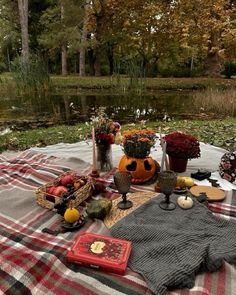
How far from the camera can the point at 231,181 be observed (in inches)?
87.5

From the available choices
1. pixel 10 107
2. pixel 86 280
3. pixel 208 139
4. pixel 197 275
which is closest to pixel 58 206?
pixel 86 280

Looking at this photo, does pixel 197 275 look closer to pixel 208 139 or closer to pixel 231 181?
pixel 231 181

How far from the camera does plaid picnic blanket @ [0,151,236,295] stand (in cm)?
125

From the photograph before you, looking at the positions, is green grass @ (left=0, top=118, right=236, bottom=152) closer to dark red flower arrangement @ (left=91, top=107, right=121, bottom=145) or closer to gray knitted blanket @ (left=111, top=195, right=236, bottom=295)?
dark red flower arrangement @ (left=91, top=107, right=121, bottom=145)

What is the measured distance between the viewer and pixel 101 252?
136 cm

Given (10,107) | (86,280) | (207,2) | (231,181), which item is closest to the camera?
(86,280)

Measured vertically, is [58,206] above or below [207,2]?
below

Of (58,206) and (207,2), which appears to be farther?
(207,2)

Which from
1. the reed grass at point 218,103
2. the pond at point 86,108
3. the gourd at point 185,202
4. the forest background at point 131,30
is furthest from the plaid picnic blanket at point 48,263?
the forest background at point 131,30

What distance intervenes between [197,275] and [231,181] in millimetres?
1072

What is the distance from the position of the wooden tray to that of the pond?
14.0ft

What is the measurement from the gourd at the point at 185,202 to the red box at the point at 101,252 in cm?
47

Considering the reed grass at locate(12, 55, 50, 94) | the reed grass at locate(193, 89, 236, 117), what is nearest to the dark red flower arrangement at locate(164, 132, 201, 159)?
the reed grass at locate(193, 89, 236, 117)

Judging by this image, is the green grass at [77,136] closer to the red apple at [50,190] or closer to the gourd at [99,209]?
the red apple at [50,190]
